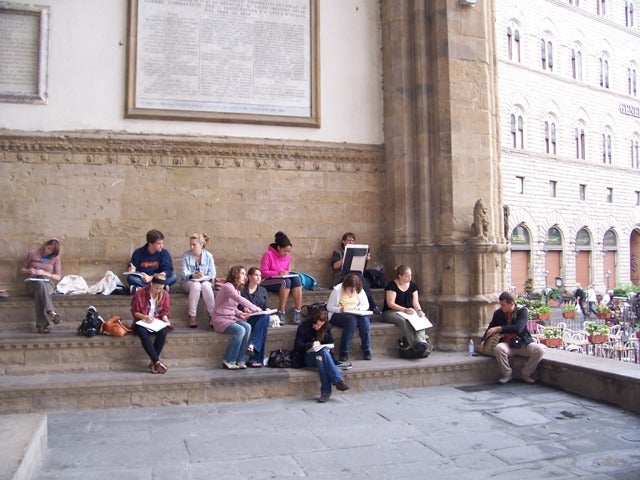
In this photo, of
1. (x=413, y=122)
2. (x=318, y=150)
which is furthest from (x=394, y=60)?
(x=318, y=150)

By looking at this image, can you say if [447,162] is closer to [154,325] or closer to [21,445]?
[154,325]

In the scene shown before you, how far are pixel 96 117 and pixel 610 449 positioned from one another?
299 inches

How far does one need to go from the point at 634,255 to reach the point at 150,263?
133ft

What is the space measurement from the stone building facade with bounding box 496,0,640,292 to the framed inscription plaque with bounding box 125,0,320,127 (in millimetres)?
24617

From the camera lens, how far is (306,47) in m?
9.10

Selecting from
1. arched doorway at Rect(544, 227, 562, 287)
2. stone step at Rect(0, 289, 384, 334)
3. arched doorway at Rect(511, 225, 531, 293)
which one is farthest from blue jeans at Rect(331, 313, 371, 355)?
arched doorway at Rect(544, 227, 562, 287)

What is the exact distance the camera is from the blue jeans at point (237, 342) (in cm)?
638

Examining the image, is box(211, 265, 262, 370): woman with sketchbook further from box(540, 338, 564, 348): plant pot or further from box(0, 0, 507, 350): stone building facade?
box(540, 338, 564, 348): plant pot

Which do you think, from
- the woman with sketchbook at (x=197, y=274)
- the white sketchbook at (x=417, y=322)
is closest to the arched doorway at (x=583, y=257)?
the white sketchbook at (x=417, y=322)

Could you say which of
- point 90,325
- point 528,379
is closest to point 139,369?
point 90,325

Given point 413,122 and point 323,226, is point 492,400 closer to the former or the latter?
point 323,226

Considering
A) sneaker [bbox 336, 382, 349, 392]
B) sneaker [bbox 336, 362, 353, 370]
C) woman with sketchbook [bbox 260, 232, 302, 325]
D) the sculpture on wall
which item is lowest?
sneaker [bbox 336, 382, 349, 392]

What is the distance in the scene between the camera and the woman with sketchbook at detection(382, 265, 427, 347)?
7.37 m

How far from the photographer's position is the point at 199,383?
5887mm
